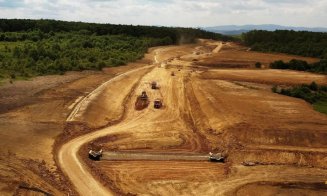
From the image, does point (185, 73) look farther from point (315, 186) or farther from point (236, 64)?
point (315, 186)

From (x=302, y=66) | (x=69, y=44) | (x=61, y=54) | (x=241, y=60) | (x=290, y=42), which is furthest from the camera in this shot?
(x=290, y=42)

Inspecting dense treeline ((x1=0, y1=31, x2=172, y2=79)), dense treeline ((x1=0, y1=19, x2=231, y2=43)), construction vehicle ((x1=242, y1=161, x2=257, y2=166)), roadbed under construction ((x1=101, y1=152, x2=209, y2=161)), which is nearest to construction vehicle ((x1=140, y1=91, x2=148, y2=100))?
dense treeline ((x1=0, y1=31, x2=172, y2=79))

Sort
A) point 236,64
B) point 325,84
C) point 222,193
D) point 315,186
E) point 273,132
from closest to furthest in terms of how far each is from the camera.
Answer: point 222,193 → point 315,186 → point 273,132 → point 325,84 → point 236,64

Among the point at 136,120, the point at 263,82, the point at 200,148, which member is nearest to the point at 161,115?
the point at 136,120

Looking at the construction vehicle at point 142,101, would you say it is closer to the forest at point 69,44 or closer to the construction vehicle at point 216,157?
the construction vehicle at point 216,157

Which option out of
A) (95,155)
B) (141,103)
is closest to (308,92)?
(141,103)

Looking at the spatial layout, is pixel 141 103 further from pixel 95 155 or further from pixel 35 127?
pixel 95 155

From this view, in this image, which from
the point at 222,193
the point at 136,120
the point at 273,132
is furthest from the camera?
the point at 136,120
